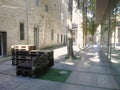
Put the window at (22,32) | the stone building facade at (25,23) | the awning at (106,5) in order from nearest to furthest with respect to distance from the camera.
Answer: the awning at (106,5)
the stone building facade at (25,23)
the window at (22,32)

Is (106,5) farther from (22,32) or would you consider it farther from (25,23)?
(22,32)

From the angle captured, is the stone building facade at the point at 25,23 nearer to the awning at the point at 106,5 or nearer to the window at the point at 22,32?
the window at the point at 22,32

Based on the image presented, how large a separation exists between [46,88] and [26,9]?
8844mm

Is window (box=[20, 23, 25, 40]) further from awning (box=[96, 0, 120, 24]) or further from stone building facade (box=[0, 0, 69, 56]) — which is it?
awning (box=[96, 0, 120, 24])

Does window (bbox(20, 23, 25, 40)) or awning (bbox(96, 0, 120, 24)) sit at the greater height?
awning (bbox(96, 0, 120, 24))

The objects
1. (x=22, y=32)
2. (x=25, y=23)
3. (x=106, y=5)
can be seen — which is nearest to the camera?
(x=106, y=5)

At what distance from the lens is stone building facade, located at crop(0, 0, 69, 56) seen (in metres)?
9.16

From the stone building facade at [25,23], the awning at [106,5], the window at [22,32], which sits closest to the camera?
the awning at [106,5]

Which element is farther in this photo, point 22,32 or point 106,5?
point 22,32

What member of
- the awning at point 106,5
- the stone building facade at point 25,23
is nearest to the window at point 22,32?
the stone building facade at point 25,23

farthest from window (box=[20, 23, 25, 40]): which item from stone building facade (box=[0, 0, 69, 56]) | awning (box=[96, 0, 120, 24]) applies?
awning (box=[96, 0, 120, 24])

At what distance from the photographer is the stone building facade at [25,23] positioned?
916cm

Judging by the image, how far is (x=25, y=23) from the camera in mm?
11297

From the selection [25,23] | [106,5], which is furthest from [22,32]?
[106,5]
